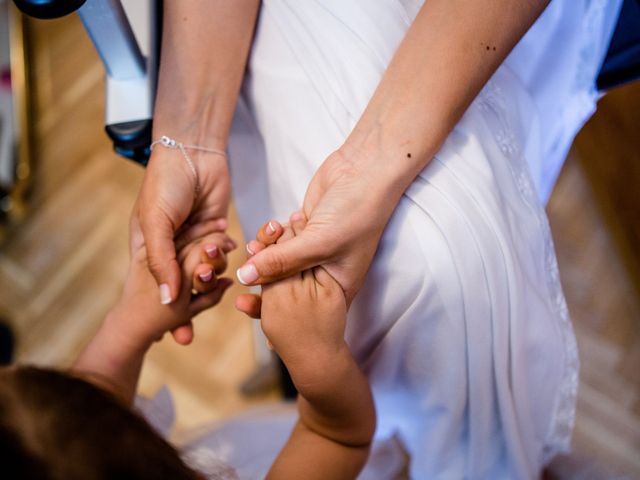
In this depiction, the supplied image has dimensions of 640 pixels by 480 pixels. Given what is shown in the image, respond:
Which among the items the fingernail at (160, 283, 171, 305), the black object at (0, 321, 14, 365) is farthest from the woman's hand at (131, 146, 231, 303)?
the black object at (0, 321, 14, 365)

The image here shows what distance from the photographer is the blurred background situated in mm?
1213

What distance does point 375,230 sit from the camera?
55 cm

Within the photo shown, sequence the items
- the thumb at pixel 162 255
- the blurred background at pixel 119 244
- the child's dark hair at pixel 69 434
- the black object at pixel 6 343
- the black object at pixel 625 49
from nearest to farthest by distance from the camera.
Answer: the child's dark hair at pixel 69 434, the thumb at pixel 162 255, the black object at pixel 625 49, the blurred background at pixel 119 244, the black object at pixel 6 343

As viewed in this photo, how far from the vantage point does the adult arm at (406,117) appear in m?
0.55

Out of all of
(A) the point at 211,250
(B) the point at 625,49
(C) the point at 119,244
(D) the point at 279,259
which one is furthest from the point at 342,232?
(C) the point at 119,244

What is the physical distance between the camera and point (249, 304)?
58 centimetres

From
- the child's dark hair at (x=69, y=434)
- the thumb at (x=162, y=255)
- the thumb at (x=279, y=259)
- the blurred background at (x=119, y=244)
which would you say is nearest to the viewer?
the child's dark hair at (x=69, y=434)

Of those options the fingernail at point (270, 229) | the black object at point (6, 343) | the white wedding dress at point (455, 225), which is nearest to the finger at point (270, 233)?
the fingernail at point (270, 229)

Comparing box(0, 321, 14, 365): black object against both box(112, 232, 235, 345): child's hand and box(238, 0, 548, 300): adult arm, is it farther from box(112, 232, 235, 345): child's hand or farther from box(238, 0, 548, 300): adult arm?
box(238, 0, 548, 300): adult arm

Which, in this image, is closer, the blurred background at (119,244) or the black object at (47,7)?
the black object at (47,7)

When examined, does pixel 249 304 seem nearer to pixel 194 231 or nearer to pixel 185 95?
pixel 194 231

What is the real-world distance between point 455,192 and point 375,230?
0.10m

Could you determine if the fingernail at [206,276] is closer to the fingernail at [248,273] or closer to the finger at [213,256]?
the finger at [213,256]

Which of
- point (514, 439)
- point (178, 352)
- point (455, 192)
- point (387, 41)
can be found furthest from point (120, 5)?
point (178, 352)
